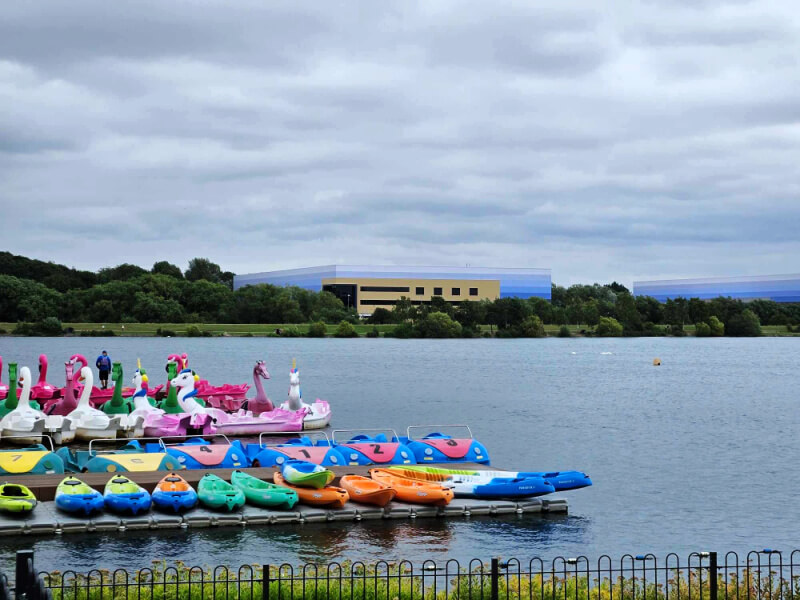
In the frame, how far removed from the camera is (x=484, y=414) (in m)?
67.3

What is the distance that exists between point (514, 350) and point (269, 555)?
136m

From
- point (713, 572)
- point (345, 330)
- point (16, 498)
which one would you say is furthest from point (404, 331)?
point (713, 572)

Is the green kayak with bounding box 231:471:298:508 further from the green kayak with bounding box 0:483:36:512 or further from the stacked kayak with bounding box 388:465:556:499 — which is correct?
the green kayak with bounding box 0:483:36:512

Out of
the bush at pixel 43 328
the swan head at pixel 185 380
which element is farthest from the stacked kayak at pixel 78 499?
the bush at pixel 43 328

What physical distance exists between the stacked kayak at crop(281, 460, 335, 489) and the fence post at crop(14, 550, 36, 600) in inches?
648

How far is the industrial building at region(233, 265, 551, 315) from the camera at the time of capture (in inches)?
6644

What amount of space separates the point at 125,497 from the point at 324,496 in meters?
5.24

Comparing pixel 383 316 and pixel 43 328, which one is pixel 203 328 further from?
pixel 383 316

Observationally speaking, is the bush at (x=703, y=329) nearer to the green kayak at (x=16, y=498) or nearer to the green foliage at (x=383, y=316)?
the green foliage at (x=383, y=316)

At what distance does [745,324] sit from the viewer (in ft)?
593

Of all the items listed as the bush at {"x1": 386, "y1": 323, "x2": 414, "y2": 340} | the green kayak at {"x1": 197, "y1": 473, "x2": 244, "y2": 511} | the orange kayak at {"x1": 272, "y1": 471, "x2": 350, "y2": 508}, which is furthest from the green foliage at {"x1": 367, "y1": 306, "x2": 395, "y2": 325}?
the orange kayak at {"x1": 272, "y1": 471, "x2": 350, "y2": 508}

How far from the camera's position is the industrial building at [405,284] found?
16875cm

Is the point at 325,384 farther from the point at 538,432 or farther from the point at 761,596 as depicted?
the point at 761,596

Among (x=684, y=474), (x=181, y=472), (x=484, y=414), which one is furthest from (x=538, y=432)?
(x=181, y=472)
